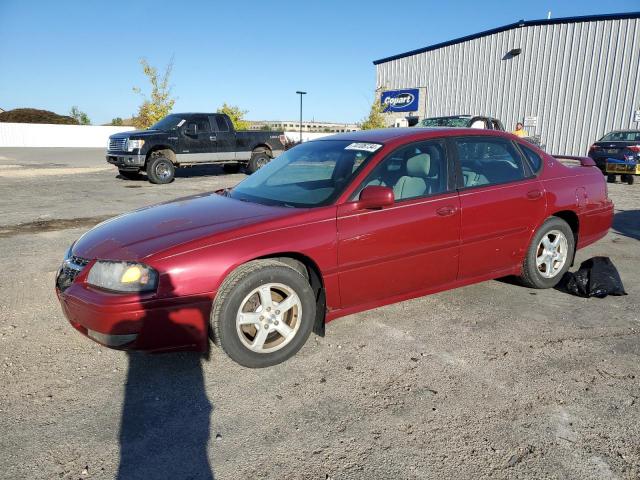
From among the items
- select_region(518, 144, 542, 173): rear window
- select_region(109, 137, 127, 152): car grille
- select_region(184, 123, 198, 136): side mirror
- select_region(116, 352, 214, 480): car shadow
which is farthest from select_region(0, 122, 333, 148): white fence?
select_region(116, 352, 214, 480): car shadow

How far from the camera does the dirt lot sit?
7.20 feet

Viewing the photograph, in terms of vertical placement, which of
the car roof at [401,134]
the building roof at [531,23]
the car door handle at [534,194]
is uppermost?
the building roof at [531,23]

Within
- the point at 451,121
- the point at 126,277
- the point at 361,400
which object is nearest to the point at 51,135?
the point at 451,121

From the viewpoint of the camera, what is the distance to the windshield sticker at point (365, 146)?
3650 mm

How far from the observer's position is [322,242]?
314cm

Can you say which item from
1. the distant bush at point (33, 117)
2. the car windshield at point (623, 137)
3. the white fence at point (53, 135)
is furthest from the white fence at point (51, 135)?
the car windshield at point (623, 137)

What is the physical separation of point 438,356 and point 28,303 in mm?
3523

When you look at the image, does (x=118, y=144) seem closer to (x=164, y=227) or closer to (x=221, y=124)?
(x=221, y=124)

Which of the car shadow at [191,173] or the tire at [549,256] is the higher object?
the tire at [549,256]

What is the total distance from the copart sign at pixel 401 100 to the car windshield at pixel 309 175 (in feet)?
87.6

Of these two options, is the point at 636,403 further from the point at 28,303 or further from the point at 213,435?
the point at 28,303

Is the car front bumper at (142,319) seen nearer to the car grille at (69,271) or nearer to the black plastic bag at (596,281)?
the car grille at (69,271)

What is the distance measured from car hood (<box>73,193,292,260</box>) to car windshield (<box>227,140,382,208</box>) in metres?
0.22

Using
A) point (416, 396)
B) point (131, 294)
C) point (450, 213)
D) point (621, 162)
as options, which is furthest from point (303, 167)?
point (621, 162)
